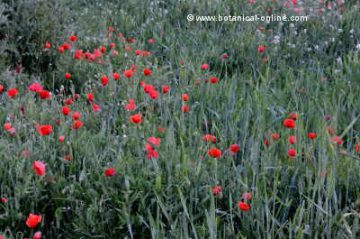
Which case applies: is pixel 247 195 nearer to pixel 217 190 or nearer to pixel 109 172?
pixel 217 190

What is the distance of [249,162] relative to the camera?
8.36 ft

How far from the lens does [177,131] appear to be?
2.95m

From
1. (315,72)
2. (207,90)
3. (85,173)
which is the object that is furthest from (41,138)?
(315,72)

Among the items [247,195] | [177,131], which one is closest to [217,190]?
[247,195]

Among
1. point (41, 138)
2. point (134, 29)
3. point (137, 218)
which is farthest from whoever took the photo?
point (134, 29)

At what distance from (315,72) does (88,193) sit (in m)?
2.03

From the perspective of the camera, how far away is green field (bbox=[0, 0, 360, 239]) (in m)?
2.32

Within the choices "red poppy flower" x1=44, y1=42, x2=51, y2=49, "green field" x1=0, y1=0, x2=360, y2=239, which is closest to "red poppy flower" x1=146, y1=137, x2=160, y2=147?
"green field" x1=0, y1=0, x2=360, y2=239

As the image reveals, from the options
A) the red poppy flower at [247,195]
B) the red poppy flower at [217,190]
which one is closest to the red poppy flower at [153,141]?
the red poppy flower at [217,190]

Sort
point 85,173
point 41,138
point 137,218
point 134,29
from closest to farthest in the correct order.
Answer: point 137,218
point 85,173
point 41,138
point 134,29

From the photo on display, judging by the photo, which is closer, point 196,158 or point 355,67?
point 196,158

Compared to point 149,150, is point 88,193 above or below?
below

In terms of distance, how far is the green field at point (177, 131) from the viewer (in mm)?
2324

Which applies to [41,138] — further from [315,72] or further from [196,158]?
[315,72]
